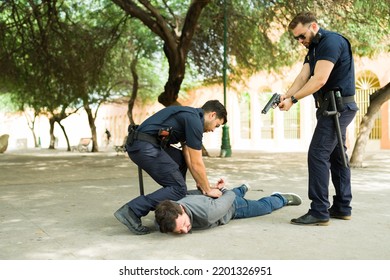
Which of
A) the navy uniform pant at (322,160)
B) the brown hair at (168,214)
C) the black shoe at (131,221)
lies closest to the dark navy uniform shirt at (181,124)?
the brown hair at (168,214)

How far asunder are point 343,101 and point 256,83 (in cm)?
2846

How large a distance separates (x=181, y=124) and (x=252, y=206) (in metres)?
1.31

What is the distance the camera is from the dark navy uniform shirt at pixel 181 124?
4.62 meters

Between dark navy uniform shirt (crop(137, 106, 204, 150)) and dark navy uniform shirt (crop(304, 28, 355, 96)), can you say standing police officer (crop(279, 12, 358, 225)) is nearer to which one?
dark navy uniform shirt (crop(304, 28, 355, 96))

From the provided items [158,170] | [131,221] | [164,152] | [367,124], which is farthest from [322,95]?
[367,124]

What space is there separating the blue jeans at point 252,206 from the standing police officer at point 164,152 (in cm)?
54

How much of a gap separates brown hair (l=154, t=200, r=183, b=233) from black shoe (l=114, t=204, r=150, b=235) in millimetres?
353

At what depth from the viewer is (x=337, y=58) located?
15.8 feet

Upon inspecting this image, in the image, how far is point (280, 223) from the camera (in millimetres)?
5086

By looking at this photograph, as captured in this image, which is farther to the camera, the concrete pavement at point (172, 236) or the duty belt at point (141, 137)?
the duty belt at point (141, 137)

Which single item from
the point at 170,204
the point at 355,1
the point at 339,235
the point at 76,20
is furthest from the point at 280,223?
the point at 76,20

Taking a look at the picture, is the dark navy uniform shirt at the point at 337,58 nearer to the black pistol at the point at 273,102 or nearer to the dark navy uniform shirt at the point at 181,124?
the black pistol at the point at 273,102

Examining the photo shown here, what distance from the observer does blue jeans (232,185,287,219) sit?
17.5 feet

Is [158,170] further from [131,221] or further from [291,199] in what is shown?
[291,199]
